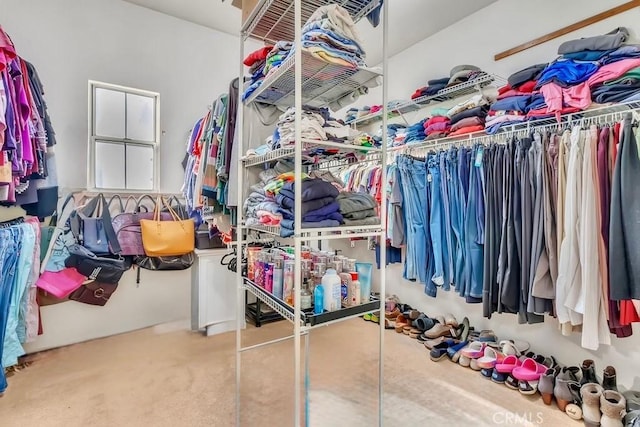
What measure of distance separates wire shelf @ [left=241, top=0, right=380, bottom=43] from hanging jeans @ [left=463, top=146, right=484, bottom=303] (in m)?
1.21

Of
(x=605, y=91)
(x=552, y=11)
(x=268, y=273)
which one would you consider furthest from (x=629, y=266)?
(x=552, y=11)

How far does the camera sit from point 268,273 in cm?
153

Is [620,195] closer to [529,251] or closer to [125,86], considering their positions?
[529,251]

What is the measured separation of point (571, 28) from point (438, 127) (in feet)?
3.34

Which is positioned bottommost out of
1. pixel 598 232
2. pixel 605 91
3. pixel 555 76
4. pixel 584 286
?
pixel 584 286

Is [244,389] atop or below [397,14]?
below

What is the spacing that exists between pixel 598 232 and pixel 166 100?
345 centimetres

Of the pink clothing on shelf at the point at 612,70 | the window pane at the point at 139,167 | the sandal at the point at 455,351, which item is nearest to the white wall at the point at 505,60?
the sandal at the point at 455,351

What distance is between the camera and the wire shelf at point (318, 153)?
138cm

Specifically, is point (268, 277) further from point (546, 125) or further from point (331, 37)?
point (546, 125)

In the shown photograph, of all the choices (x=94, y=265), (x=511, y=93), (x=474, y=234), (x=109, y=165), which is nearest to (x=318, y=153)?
(x=474, y=234)

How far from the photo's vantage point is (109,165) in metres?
2.92

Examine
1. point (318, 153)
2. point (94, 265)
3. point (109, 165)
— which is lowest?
point (94, 265)

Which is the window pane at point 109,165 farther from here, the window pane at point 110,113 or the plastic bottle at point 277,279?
the plastic bottle at point 277,279
